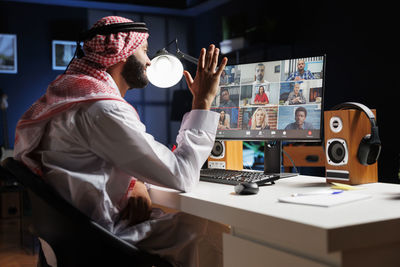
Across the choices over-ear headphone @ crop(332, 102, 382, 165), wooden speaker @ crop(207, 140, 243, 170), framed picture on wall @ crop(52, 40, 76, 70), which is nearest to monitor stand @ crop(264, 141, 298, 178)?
wooden speaker @ crop(207, 140, 243, 170)

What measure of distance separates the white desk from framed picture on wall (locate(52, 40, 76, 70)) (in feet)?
19.2

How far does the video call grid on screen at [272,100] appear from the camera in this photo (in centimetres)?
166

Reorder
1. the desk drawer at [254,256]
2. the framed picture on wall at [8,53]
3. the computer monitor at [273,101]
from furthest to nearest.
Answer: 1. the framed picture on wall at [8,53]
2. the computer monitor at [273,101]
3. the desk drawer at [254,256]

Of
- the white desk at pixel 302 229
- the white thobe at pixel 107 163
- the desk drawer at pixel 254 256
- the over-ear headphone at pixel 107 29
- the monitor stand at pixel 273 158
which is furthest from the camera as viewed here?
the monitor stand at pixel 273 158

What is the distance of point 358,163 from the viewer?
152 cm

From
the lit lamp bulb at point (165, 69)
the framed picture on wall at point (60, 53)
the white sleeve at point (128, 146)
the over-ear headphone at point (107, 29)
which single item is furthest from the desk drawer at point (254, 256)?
the framed picture on wall at point (60, 53)

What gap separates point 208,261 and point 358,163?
608mm

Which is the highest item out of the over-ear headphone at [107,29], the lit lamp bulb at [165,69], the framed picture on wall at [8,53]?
the framed picture on wall at [8,53]

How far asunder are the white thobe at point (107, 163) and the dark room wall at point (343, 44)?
315cm

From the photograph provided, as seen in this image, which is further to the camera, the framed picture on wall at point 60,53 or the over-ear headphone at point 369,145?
the framed picture on wall at point 60,53

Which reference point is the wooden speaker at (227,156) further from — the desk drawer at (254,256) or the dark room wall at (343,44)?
the dark room wall at (343,44)

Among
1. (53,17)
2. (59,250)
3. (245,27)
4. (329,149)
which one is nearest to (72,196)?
(59,250)

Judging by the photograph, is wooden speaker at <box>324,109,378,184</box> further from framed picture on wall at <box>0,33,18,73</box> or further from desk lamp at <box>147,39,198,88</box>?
framed picture on wall at <box>0,33,18,73</box>

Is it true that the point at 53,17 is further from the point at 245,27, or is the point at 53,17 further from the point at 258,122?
the point at 258,122
